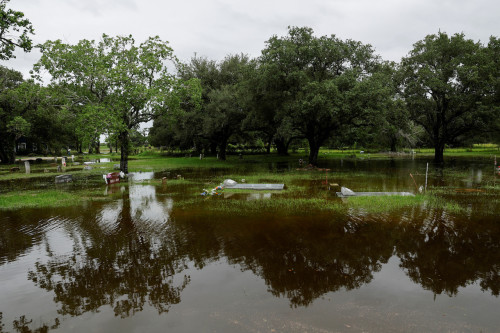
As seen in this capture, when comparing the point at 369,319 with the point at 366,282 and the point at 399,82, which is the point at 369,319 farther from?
the point at 399,82

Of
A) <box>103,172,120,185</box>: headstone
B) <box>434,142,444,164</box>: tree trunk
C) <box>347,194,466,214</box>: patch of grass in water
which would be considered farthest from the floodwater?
<box>434,142,444,164</box>: tree trunk

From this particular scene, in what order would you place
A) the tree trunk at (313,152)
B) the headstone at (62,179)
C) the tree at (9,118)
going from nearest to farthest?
the headstone at (62,179) → the tree trunk at (313,152) → the tree at (9,118)

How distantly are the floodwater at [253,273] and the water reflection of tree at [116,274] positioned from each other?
0.09ft

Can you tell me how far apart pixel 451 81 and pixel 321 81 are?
43.0ft

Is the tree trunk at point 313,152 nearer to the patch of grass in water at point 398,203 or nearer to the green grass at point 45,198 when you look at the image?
the patch of grass in water at point 398,203

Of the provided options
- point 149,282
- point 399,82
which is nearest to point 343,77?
point 399,82

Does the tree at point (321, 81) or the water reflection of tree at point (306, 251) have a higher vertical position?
the tree at point (321, 81)

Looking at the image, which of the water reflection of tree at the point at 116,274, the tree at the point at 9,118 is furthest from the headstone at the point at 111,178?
the tree at the point at 9,118

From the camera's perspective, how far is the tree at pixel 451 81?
2759cm

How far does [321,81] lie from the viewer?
2750 cm

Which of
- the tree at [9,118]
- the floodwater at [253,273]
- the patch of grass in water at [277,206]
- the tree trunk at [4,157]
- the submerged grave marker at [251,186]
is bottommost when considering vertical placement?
the floodwater at [253,273]

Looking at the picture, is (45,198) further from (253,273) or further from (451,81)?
(451,81)

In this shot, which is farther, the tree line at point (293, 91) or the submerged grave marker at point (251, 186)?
the tree line at point (293, 91)

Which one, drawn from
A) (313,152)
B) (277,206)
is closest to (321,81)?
(313,152)
